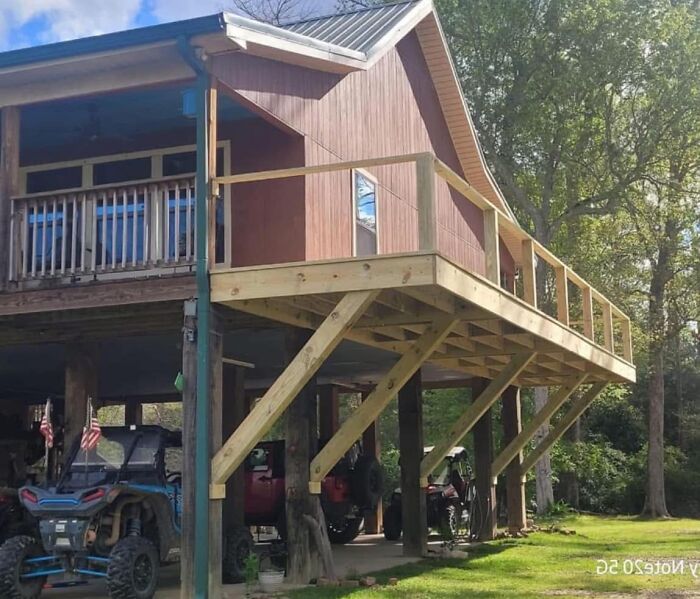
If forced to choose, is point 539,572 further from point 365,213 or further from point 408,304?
point 365,213

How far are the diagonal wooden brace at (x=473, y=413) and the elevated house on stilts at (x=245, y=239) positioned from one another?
36 mm

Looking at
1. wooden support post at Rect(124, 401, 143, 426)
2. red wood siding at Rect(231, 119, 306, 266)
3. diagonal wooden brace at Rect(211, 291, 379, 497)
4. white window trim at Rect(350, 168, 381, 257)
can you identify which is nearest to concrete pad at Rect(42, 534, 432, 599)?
diagonal wooden brace at Rect(211, 291, 379, 497)

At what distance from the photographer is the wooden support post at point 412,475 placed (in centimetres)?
1462

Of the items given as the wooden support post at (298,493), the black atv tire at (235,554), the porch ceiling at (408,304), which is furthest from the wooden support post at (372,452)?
the wooden support post at (298,493)

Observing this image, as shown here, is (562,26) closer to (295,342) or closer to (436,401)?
(436,401)

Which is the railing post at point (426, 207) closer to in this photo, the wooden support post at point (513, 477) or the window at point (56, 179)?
the window at point (56, 179)

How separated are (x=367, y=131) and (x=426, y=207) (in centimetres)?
564

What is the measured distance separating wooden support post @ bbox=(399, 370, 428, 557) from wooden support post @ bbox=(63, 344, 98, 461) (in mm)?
4888

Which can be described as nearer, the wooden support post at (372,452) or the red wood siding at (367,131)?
the red wood siding at (367,131)

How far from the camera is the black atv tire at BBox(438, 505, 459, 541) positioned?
17.1 meters

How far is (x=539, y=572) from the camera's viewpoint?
43.3 ft

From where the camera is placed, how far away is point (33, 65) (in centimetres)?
991

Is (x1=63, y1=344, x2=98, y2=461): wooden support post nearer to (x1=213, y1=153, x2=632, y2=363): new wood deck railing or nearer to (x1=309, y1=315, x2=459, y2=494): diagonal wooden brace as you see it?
(x1=213, y1=153, x2=632, y2=363): new wood deck railing

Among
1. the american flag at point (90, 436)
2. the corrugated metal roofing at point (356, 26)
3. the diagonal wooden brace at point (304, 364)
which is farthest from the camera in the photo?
the corrugated metal roofing at point (356, 26)
